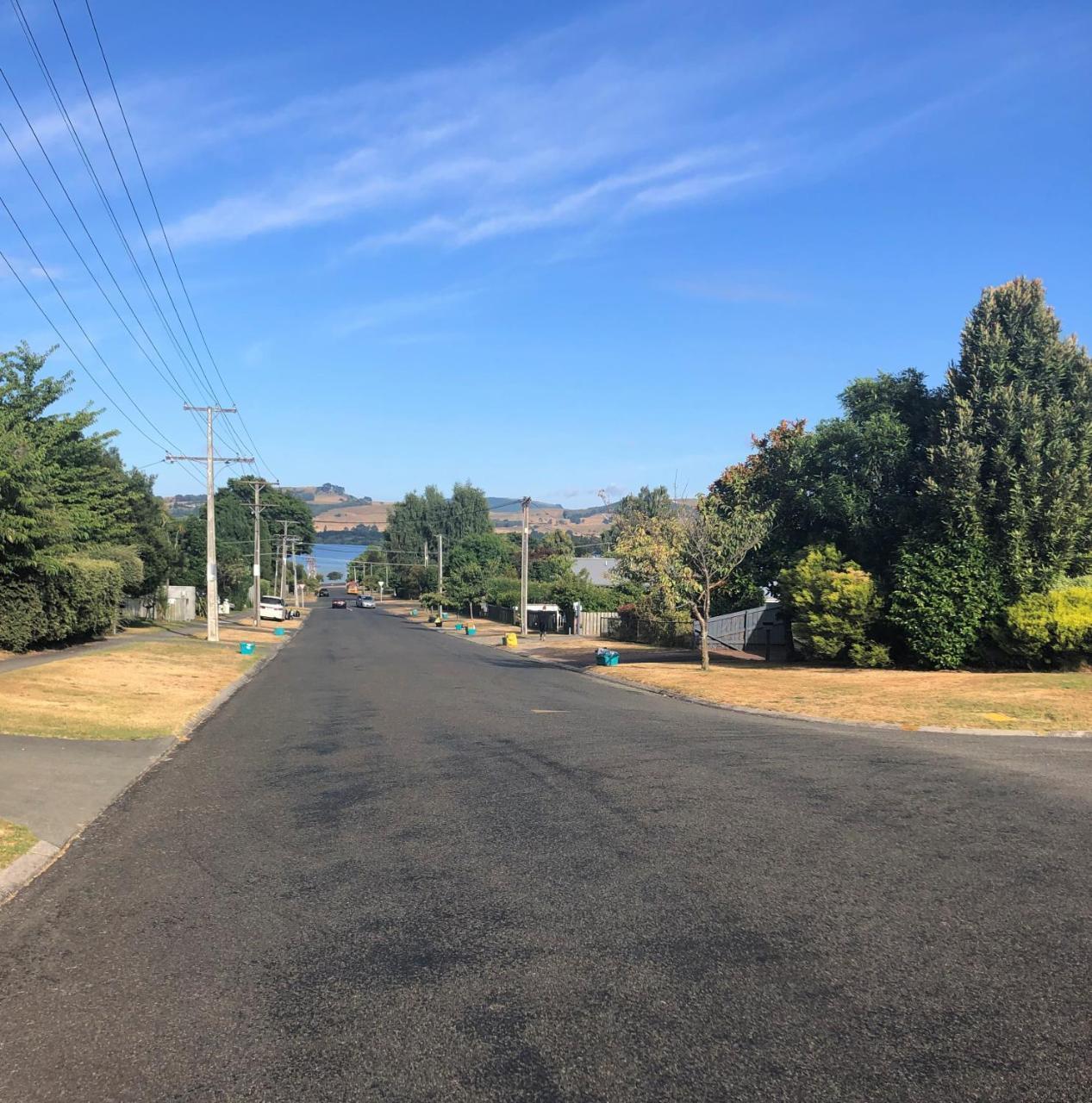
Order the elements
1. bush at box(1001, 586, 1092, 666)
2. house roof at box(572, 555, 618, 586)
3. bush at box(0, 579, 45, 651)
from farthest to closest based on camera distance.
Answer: house roof at box(572, 555, 618, 586) → bush at box(0, 579, 45, 651) → bush at box(1001, 586, 1092, 666)

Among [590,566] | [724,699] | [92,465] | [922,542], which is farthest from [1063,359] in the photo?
[590,566]

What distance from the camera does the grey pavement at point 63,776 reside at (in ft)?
28.9

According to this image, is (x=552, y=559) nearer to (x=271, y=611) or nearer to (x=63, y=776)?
(x=271, y=611)

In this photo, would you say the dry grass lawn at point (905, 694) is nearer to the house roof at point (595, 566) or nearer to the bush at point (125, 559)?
the bush at point (125, 559)

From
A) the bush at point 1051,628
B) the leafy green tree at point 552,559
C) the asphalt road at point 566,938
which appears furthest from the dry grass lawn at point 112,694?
the leafy green tree at point 552,559

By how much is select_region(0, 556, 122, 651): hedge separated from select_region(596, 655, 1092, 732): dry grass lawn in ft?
53.0

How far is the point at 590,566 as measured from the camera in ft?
293

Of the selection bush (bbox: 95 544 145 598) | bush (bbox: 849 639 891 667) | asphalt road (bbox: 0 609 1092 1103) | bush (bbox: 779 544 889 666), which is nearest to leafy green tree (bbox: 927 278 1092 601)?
bush (bbox: 779 544 889 666)

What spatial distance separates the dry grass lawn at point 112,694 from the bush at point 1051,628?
708 inches

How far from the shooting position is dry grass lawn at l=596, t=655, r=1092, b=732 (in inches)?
631

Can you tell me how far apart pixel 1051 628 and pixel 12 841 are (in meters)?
21.1

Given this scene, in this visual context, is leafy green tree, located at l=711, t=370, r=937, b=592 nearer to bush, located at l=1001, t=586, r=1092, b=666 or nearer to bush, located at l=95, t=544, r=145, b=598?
bush, located at l=1001, t=586, r=1092, b=666

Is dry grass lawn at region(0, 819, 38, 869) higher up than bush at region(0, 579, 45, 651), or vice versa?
bush at region(0, 579, 45, 651)

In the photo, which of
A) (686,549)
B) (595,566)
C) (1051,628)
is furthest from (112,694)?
(595,566)
